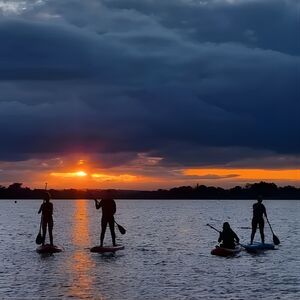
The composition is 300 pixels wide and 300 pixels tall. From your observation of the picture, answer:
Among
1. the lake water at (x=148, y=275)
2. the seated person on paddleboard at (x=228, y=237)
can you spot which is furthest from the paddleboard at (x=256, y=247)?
→ the seated person on paddleboard at (x=228, y=237)

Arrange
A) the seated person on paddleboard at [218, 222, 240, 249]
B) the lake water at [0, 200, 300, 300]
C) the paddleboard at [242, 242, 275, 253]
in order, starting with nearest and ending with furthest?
the lake water at [0, 200, 300, 300] < the seated person on paddleboard at [218, 222, 240, 249] < the paddleboard at [242, 242, 275, 253]

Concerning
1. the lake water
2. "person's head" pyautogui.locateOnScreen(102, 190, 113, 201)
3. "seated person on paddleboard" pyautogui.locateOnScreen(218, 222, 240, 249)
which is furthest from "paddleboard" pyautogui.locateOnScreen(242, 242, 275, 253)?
"person's head" pyautogui.locateOnScreen(102, 190, 113, 201)

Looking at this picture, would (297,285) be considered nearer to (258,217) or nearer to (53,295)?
(53,295)

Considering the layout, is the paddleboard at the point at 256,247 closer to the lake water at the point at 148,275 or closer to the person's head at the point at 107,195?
the lake water at the point at 148,275

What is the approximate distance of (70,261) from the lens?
97.3 ft

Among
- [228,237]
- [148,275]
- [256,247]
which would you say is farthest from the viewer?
[256,247]

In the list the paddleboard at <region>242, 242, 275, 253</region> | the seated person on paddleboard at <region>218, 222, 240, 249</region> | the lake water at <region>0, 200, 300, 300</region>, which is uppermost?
the seated person on paddleboard at <region>218, 222, 240, 249</region>

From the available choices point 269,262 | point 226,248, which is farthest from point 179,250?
point 269,262

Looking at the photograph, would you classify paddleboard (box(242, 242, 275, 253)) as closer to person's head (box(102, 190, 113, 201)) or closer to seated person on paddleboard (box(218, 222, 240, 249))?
seated person on paddleboard (box(218, 222, 240, 249))

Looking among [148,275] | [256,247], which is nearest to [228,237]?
[256,247]

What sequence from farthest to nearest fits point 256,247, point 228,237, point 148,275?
point 256,247 → point 228,237 → point 148,275

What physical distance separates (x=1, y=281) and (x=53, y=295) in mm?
3769

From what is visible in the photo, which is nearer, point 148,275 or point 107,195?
point 148,275

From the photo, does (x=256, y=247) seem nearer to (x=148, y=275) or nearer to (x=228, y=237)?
(x=228, y=237)
